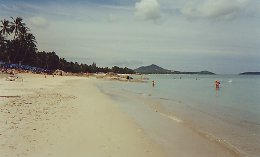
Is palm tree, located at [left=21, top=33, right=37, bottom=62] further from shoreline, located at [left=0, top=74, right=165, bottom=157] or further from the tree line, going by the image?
shoreline, located at [left=0, top=74, right=165, bottom=157]

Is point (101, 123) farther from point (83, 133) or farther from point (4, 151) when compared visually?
point (4, 151)

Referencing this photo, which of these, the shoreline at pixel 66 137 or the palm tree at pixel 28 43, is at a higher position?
the palm tree at pixel 28 43

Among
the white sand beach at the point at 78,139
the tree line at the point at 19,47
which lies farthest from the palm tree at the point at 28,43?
the white sand beach at the point at 78,139

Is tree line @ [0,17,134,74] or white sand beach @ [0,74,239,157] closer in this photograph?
white sand beach @ [0,74,239,157]

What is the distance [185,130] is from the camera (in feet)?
41.6

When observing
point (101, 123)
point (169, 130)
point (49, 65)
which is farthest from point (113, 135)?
point (49, 65)

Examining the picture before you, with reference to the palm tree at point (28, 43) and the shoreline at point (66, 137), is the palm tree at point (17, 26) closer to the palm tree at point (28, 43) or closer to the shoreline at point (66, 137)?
the palm tree at point (28, 43)

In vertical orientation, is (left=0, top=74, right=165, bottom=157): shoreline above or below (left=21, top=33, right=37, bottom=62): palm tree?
below

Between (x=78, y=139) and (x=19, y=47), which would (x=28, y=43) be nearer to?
(x=19, y=47)

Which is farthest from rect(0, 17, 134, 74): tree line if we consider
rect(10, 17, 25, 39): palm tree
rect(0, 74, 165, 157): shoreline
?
rect(0, 74, 165, 157): shoreline

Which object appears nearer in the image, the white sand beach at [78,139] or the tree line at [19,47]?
the white sand beach at [78,139]

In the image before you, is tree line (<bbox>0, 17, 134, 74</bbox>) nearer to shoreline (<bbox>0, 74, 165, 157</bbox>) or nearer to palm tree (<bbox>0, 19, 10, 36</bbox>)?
palm tree (<bbox>0, 19, 10, 36</bbox>)

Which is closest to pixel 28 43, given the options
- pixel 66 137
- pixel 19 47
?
pixel 19 47

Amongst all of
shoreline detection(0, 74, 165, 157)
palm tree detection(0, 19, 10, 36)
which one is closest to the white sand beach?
shoreline detection(0, 74, 165, 157)
